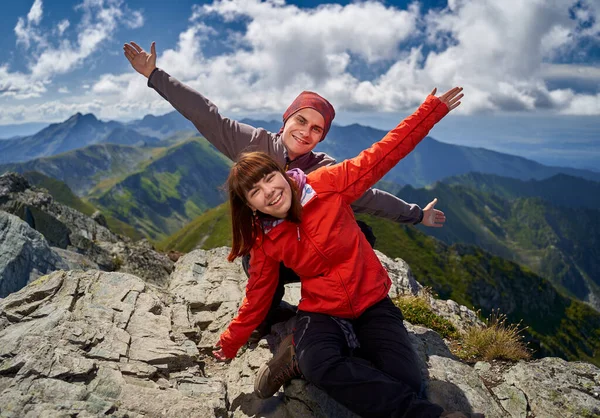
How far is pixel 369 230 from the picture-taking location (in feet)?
26.3

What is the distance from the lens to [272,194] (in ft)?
18.9

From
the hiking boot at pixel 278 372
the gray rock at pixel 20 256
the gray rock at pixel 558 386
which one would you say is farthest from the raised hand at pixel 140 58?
the gray rock at pixel 20 256

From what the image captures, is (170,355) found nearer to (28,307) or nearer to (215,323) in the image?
(215,323)

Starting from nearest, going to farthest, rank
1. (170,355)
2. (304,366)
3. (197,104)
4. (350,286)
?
(304,366), (350,286), (197,104), (170,355)

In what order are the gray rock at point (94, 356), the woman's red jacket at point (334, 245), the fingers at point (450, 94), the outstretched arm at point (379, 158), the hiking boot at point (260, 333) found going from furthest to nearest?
the hiking boot at point (260, 333) → the fingers at point (450, 94) → the outstretched arm at point (379, 158) → the woman's red jacket at point (334, 245) → the gray rock at point (94, 356)

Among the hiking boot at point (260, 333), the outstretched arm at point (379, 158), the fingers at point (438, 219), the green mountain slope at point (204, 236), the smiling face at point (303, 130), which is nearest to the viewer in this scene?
the outstretched arm at point (379, 158)

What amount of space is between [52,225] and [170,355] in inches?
1034

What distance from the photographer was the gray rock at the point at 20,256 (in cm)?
1239

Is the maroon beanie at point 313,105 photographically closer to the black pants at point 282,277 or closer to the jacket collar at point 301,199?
the jacket collar at point 301,199

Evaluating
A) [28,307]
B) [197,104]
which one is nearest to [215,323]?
[28,307]

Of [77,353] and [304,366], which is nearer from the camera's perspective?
[304,366]

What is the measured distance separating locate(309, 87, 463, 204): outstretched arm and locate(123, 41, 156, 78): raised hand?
3951 millimetres

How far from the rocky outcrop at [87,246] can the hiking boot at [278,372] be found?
1063 centimetres

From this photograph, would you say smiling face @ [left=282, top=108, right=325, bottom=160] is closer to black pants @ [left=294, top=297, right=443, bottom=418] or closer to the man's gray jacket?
the man's gray jacket
